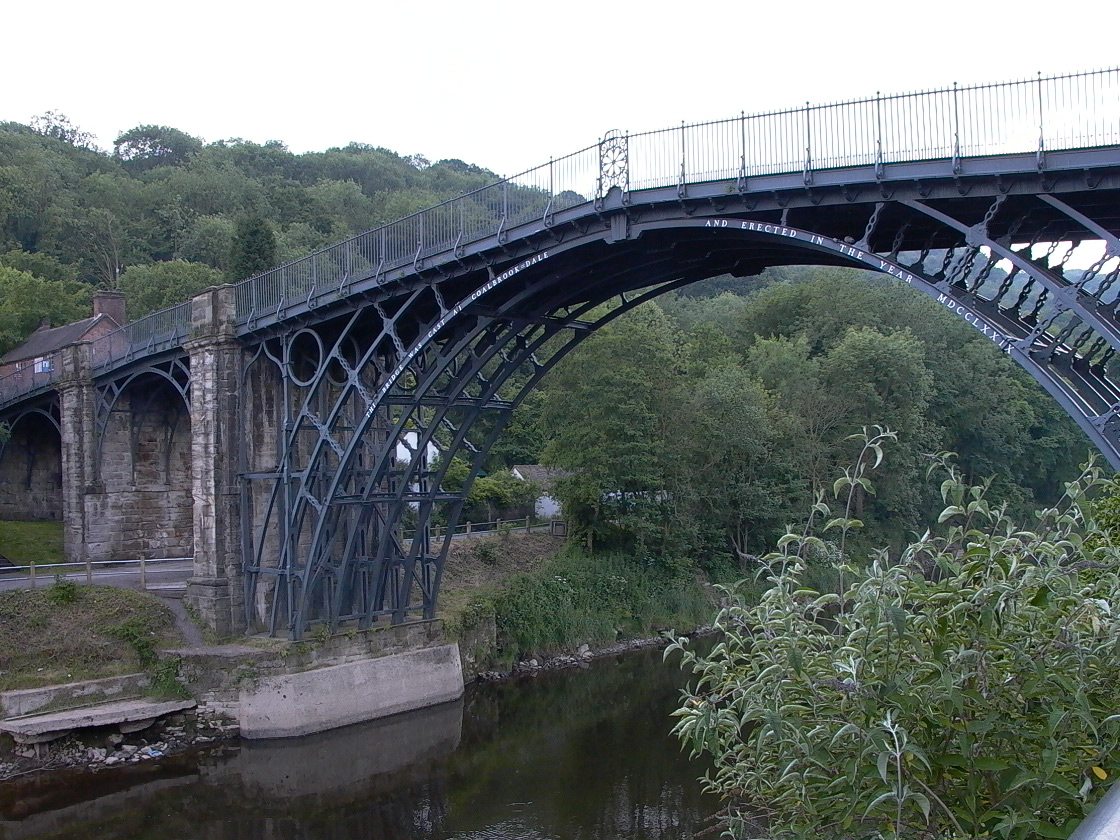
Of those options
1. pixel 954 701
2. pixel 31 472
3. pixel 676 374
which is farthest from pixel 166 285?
pixel 954 701

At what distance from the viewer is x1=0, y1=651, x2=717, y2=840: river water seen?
15688mm

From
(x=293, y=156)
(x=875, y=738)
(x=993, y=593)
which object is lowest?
(x=875, y=738)

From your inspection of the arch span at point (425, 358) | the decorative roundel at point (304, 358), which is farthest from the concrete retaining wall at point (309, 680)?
the decorative roundel at point (304, 358)

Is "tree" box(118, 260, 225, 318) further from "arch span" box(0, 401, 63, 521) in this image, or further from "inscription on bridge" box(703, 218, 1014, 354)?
"inscription on bridge" box(703, 218, 1014, 354)

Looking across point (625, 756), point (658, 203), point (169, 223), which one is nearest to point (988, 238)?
point (658, 203)

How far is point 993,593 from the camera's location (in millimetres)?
4449

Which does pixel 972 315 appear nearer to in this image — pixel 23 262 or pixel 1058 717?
pixel 1058 717

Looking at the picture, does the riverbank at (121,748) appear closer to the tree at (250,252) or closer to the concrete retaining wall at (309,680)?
the concrete retaining wall at (309,680)

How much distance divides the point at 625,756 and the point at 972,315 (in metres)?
11.4

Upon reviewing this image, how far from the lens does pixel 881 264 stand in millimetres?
12266

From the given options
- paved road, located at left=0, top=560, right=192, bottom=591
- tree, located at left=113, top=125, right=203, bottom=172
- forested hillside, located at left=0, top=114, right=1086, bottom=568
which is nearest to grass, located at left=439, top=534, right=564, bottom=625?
forested hillside, located at left=0, top=114, right=1086, bottom=568

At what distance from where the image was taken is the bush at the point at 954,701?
14.1 feet

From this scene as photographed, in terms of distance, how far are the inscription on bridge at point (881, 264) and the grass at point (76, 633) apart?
47.9 feet

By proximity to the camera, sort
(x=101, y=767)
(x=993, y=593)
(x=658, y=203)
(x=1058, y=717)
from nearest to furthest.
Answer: (x=1058, y=717), (x=993, y=593), (x=658, y=203), (x=101, y=767)
